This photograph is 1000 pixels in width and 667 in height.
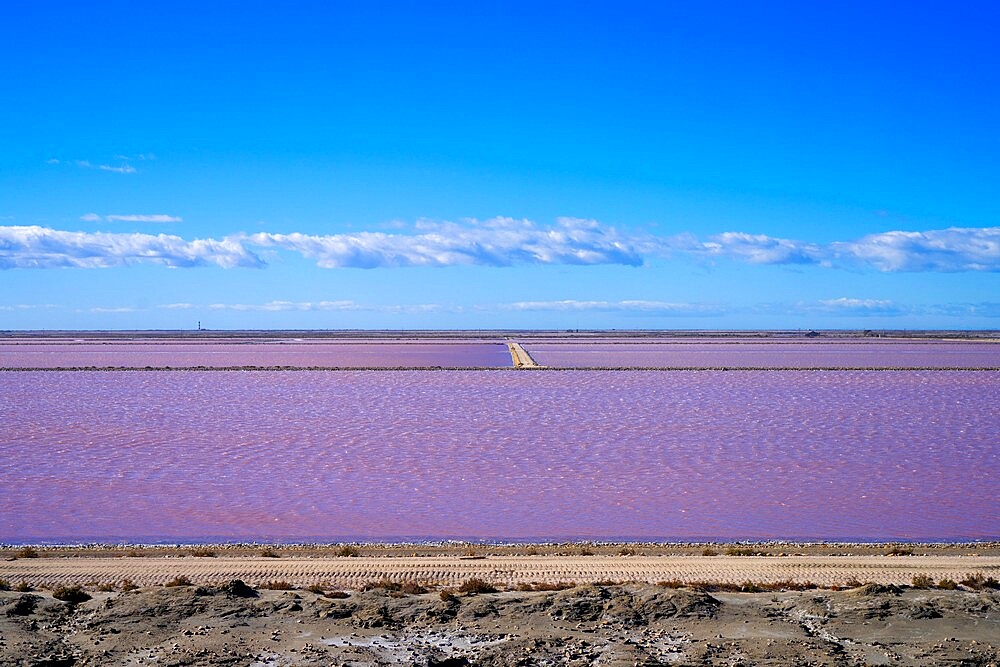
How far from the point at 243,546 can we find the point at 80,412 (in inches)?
670

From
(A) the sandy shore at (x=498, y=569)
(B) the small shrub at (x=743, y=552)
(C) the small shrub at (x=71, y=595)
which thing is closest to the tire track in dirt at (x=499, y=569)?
(A) the sandy shore at (x=498, y=569)

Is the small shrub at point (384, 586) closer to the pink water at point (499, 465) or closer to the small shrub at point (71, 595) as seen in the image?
the small shrub at point (71, 595)

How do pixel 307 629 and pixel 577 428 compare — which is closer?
pixel 307 629

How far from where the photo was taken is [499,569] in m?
8.95

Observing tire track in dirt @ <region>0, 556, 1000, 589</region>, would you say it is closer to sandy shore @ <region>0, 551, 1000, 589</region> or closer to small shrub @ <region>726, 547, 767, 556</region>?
sandy shore @ <region>0, 551, 1000, 589</region>

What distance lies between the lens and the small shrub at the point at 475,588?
7969 mm

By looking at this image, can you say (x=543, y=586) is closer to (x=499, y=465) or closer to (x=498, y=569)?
(x=498, y=569)

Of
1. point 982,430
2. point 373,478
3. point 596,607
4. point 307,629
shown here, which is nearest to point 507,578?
point 596,607

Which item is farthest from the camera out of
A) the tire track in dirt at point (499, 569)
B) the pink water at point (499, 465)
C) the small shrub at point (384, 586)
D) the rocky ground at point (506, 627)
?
the pink water at point (499, 465)

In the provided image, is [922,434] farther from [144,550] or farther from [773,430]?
[144,550]

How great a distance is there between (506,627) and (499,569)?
183 centimetres

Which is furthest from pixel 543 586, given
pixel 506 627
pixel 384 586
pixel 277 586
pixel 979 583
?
pixel 979 583

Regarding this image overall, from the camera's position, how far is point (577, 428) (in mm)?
21594

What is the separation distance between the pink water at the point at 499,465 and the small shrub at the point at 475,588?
3.19 m
